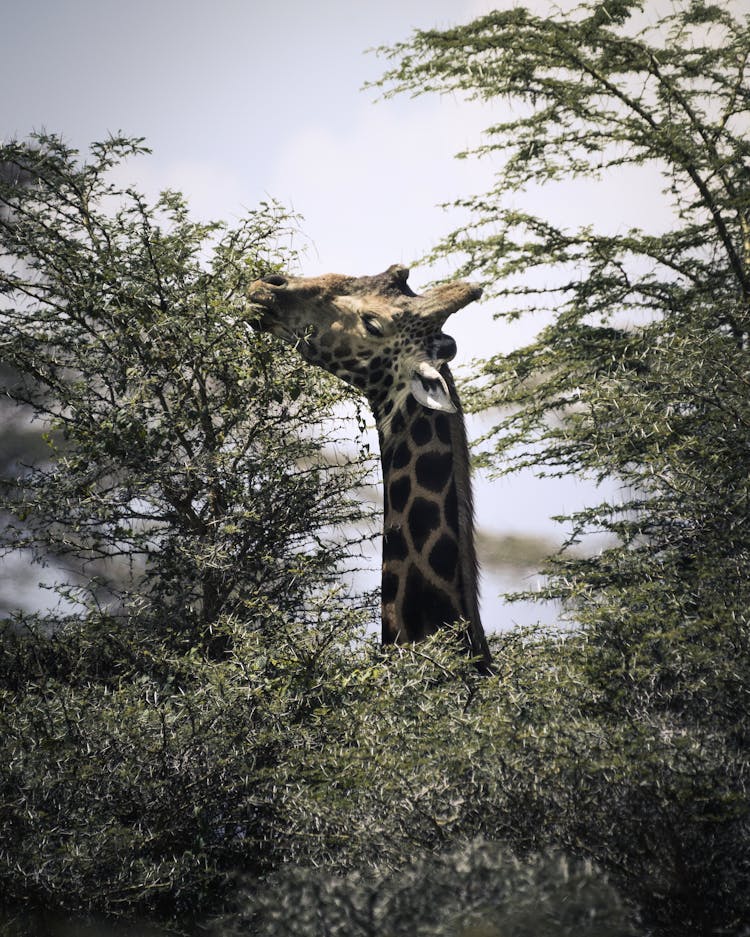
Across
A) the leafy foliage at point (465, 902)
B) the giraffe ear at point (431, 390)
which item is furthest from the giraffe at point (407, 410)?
the leafy foliage at point (465, 902)

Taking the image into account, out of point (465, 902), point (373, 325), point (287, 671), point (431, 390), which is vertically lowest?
point (465, 902)

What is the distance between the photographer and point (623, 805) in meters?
2.79

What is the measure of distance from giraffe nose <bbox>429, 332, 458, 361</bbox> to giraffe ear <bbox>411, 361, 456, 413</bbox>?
0.25 metres

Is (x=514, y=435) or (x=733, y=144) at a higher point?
(x=733, y=144)

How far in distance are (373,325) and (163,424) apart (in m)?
1.28

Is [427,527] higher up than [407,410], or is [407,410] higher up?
[407,410]

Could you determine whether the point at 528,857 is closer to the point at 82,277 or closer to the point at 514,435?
the point at 82,277

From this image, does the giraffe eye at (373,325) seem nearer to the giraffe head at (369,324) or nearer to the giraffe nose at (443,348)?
the giraffe head at (369,324)

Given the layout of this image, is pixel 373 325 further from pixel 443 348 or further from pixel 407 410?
pixel 407 410

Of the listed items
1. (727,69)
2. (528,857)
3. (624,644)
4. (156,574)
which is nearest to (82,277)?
(156,574)

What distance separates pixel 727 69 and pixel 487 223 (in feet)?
9.34

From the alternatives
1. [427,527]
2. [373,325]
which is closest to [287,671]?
[427,527]

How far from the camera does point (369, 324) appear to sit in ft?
16.7

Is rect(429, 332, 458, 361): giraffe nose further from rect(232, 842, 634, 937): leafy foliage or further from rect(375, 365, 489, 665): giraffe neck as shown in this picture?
rect(232, 842, 634, 937): leafy foliage
